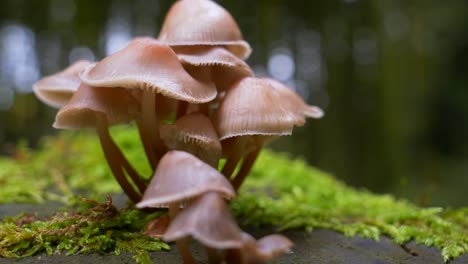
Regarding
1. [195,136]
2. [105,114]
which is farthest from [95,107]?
[195,136]

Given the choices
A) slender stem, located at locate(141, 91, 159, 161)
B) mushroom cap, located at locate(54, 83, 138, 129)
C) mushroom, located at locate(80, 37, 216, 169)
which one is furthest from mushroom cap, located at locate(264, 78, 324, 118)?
mushroom cap, located at locate(54, 83, 138, 129)

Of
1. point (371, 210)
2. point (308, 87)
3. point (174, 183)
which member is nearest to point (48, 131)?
point (308, 87)

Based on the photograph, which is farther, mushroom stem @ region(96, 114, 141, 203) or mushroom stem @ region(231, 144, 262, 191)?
mushroom stem @ region(231, 144, 262, 191)

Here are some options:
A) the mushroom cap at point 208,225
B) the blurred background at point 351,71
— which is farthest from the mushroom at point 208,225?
the blurred background at point 351,71

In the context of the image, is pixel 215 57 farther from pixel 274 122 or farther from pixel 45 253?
pixel 45 253

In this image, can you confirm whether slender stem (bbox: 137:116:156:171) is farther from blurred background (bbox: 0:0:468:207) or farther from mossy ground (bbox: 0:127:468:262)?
blurred background (bbox: 0:0:468:207)

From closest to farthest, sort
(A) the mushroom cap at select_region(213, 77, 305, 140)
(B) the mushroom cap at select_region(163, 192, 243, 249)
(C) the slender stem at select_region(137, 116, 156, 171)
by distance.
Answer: (B) the mushroom cap at select_region(163, 192, 243, 249) → (A) the mushroom cap at select_region(213, 77, 305, 140) → (C) the slender stem at select_region(137, 116, 156, 171)
